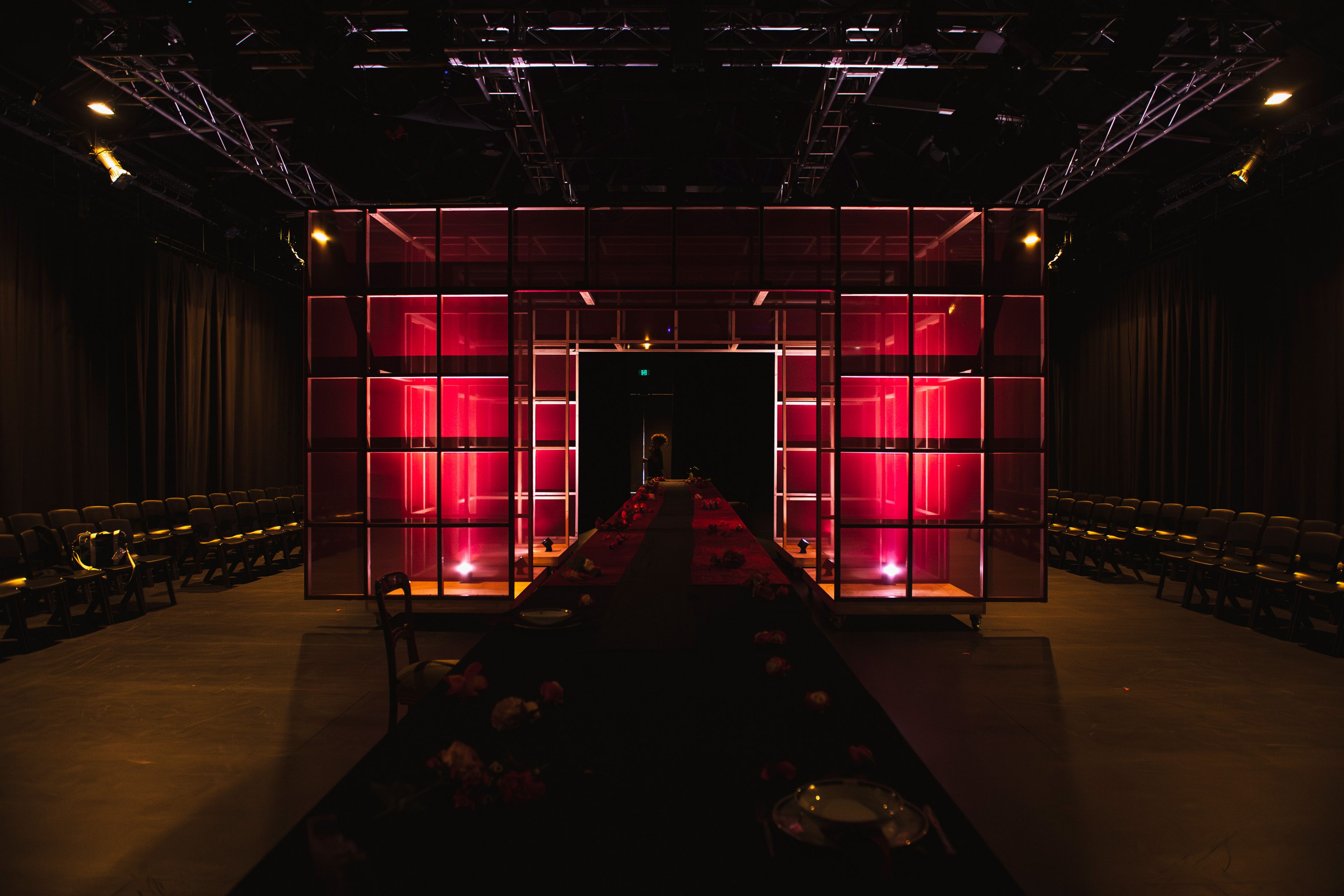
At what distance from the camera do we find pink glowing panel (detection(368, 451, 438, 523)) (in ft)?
19.8

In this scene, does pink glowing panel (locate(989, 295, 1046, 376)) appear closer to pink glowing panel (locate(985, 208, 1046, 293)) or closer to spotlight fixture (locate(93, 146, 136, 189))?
pink glowing panel (locate(985, 208, 1046, 293))

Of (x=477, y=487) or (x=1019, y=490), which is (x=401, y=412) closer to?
(x=477, y=487)

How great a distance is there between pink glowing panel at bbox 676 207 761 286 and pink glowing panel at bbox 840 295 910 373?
0.88 metres

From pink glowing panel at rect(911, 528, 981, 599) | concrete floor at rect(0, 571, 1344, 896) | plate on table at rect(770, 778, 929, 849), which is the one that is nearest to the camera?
plate on table at rect(770, 778, 929, 849)

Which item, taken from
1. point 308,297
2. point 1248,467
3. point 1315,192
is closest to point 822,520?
point 308,297

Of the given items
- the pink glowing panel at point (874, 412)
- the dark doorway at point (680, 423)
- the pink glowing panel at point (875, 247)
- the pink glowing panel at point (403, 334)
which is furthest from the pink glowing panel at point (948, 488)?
the dark doorway at point (680, 423)

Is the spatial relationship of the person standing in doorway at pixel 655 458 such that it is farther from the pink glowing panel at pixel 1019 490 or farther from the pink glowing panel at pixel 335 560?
the pink glowing panel at pixel 1019 490

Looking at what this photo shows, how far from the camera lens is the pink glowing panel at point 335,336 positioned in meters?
6.00

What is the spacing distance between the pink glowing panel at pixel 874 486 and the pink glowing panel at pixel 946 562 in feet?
0.94

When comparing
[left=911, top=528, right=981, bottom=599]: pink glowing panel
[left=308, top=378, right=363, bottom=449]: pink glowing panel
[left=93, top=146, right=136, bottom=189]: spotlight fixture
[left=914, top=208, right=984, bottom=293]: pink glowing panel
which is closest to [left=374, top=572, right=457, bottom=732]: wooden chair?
[left=308, top=378, right=363, bottom=449]: pink glowing panel

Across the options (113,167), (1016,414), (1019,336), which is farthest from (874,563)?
(113,167)

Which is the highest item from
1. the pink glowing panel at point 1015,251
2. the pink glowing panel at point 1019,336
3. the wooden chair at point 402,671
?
the pink glowing panel at point 1015,251

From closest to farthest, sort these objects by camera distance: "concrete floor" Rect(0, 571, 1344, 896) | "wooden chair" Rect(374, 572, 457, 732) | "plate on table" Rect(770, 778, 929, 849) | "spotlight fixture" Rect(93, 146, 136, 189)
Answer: "plate on table" Rect(770, 778, 929, 849), "concrete floor" Rect(0, 571, 1344, 896), "wooden chair" Rect(374, 572, 457, 732), "spotlight fixture" Rect(93, 146, 136, 189)

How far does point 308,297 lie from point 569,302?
319 cm
